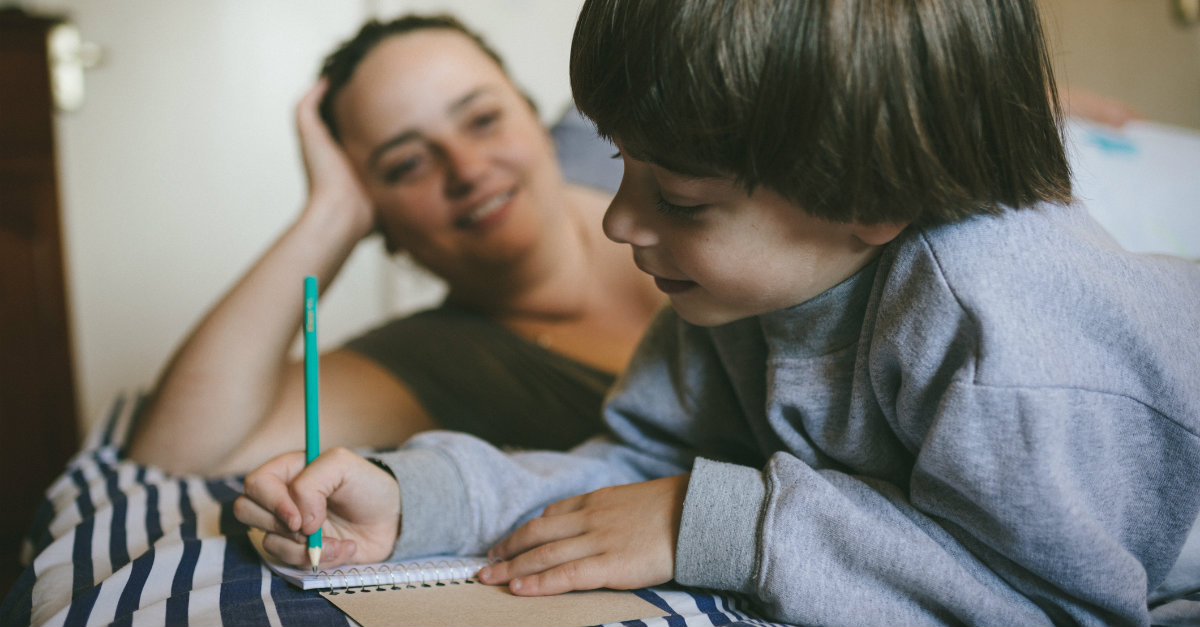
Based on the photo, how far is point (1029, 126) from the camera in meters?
0.55

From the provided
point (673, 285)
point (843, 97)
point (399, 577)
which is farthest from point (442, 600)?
point (843, 97)

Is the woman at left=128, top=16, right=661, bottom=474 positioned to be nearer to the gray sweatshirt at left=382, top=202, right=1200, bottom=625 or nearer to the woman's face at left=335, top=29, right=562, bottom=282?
the woman's face at left=335, top=29, right=562, bottom=282

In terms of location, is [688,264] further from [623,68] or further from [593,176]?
[593,176]

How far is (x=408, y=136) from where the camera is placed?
1.20 metres

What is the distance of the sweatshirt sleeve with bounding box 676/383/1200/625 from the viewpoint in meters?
0.50

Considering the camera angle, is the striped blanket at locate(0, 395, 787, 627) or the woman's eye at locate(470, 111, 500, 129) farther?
the woman's eye at locate(470, 111, 500, 129)

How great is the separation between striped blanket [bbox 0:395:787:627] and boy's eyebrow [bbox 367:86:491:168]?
0.52 m

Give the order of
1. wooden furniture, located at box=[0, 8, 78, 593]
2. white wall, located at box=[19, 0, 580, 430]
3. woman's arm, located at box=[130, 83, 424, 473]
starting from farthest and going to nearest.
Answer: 1. white wall, located at box=[19, 0, 580, 430]
2. wooden furniture, located at box=[0, 8, 78, 593]
3. woman's arm, located at box=[130, 83, 424, 473]

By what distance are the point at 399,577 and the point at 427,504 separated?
77 millimetres

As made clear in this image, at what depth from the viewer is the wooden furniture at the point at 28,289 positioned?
1.92 metres

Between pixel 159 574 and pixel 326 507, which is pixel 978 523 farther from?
pixel 159 574

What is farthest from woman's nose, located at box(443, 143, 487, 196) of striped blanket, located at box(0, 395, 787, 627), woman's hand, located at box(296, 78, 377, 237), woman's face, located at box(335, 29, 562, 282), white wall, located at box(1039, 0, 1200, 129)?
white wall, located at box(1039, 0, 1200, 129)

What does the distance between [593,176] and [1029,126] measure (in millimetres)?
1049

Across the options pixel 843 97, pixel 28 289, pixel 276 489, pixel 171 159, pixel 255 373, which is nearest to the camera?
pixel 843 97
